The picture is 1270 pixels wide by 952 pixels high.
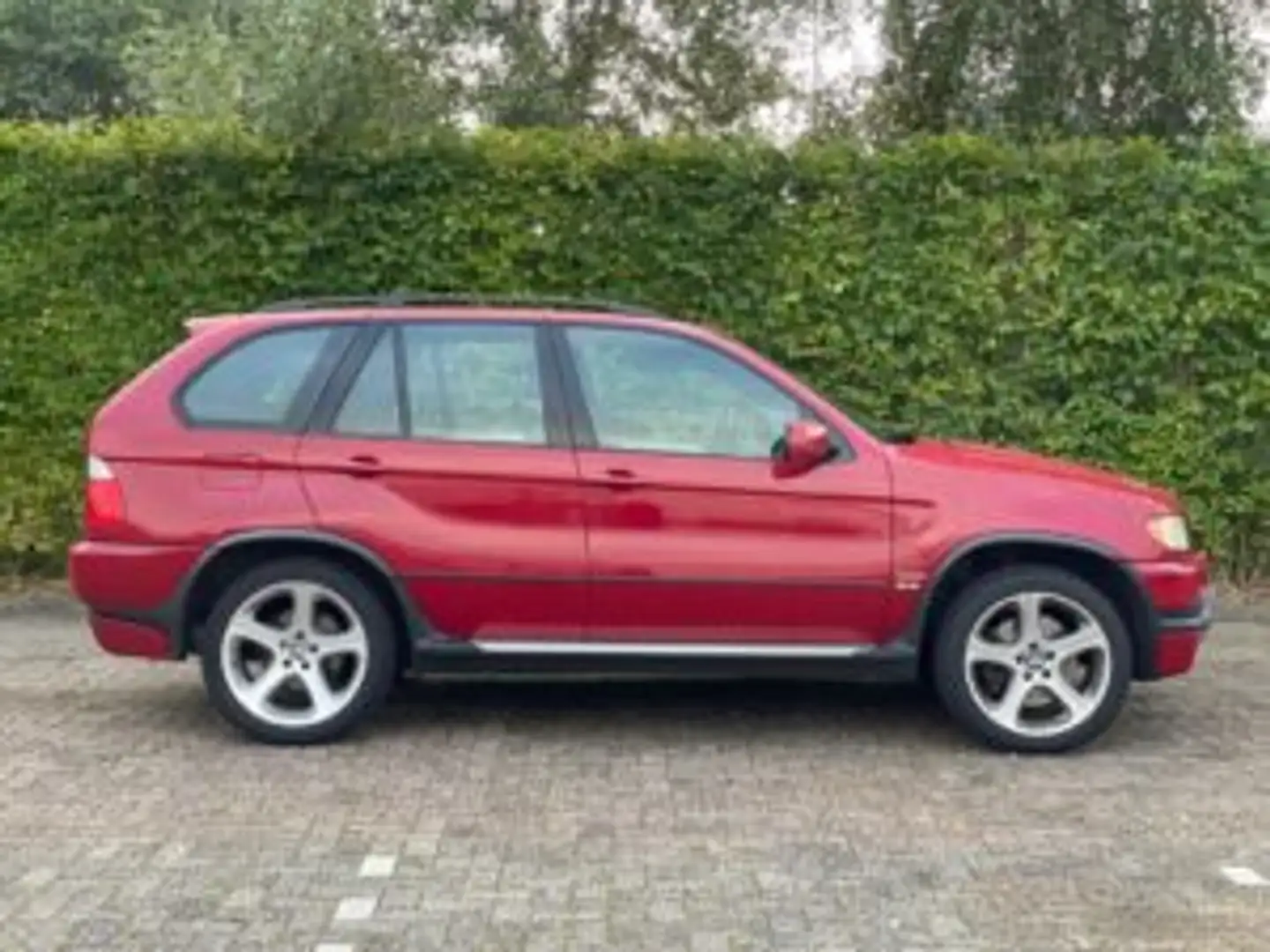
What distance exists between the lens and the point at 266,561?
683 cm

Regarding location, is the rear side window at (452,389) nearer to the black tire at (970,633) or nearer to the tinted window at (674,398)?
the tinted window at (674,398)

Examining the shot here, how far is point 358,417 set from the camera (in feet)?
22.6

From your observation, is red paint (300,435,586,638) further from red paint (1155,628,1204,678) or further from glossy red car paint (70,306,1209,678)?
red paint (1155,628,1204,678)

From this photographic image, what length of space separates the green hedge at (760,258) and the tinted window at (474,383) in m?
2.94

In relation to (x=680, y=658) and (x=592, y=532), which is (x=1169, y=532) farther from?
(x=592, y=532)

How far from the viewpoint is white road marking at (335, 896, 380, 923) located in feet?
16.3

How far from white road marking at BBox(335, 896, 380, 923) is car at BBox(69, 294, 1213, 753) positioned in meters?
1.77

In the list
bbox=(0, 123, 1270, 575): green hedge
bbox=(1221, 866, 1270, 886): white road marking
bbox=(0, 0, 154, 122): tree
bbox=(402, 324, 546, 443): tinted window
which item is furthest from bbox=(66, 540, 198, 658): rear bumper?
bbox=(0, 0, 154, 122): tree

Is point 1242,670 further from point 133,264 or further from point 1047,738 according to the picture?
point 133,264

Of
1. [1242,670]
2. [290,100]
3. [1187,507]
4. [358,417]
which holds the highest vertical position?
[290,100]

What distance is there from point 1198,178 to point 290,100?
5457 millimetres

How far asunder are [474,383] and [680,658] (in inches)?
54.1

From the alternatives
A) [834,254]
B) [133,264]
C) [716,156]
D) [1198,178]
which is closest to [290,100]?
[133,264]

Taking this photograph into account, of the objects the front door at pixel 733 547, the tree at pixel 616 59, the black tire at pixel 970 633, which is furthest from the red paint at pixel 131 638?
the tree at pixel 616 59
